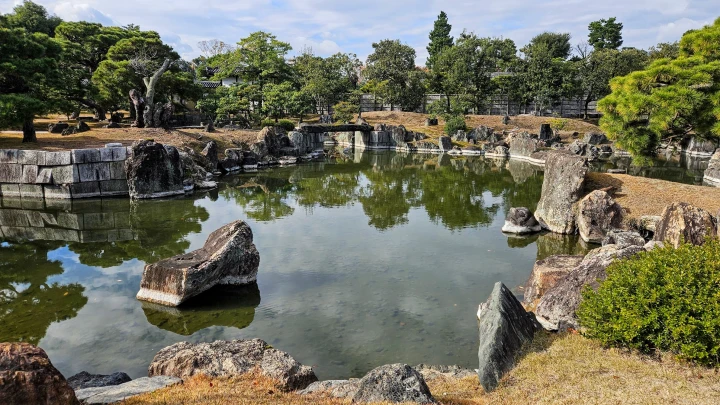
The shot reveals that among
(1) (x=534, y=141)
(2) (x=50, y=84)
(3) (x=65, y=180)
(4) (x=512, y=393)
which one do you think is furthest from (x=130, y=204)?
(1) (x=534, y=141)

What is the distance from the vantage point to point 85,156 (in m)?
27.9

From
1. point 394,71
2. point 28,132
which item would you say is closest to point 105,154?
point 28,132

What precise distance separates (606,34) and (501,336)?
91.5 meters

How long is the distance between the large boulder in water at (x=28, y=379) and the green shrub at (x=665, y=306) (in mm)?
7866

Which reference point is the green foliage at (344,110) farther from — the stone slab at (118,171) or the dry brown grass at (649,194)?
the dry brown grass at (649,194)

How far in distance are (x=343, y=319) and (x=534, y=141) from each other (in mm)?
43963

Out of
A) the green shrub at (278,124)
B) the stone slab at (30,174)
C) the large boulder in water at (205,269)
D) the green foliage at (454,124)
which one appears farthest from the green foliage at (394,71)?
the large boulder in water at (205,269)

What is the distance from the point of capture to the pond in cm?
1138

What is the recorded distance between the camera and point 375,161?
49562 mm

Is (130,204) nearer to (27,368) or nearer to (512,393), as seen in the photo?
(27,368)

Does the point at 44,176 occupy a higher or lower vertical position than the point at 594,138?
lower

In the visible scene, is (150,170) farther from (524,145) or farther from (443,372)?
(524,145)

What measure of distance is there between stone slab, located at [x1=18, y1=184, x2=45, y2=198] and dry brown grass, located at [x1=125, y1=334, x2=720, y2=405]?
25910mm

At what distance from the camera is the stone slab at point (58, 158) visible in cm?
2730
